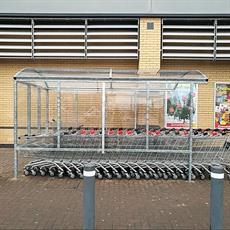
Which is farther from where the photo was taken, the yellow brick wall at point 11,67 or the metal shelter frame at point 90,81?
the yellow brick wall at point 11,67

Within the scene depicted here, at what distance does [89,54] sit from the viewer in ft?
38.6

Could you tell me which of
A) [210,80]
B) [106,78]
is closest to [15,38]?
[106,78]

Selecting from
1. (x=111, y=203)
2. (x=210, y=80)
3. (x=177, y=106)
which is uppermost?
(x=210, y=80)

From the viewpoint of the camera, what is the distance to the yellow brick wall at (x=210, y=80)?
1215 cm

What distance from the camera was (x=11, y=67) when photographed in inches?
490

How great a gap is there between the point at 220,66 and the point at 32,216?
8651 millimetres

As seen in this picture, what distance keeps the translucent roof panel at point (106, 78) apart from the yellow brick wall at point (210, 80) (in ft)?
7.00

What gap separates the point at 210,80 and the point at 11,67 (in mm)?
6745

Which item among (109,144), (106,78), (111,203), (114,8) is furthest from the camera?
(114,8)

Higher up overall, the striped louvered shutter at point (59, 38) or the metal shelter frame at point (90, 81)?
the striped louvered shutter at point (59, 38)

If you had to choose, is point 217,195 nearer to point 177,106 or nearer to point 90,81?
point 90,81

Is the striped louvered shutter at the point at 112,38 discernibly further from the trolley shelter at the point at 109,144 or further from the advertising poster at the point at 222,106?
the advertising poster at the point at 222,106

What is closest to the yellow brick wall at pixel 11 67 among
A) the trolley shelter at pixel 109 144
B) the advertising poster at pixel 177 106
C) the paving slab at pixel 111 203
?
the advertising poster at pixel 177 106

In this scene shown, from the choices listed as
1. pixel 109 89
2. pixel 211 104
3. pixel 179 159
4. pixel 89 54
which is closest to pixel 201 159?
pixel 179 159
